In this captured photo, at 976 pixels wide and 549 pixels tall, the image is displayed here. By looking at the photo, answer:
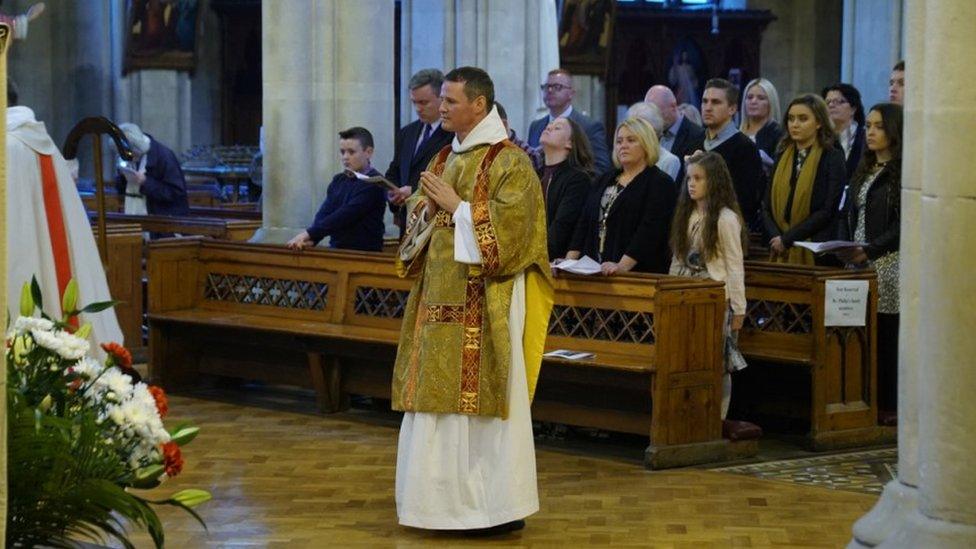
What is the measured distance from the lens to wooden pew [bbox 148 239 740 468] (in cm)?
765

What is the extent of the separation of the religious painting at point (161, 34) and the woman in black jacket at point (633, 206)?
43.1ft

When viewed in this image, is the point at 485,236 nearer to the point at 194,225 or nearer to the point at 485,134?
the point at 485,134

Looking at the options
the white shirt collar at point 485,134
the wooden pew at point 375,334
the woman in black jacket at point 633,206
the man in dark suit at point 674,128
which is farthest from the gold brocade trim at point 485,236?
the man in dark suit at point 674,128

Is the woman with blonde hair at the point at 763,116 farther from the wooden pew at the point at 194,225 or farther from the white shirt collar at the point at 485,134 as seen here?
the white shirt collar at the point at 485,134

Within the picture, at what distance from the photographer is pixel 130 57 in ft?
67.3

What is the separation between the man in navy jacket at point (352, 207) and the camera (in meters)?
9.00

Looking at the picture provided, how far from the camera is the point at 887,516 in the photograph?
15.2 ft

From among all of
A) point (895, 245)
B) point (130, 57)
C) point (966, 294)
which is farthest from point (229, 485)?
point (130, 57)

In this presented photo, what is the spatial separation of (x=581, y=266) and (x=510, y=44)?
6.56 meters

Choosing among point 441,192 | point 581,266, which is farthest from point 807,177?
point 441,192

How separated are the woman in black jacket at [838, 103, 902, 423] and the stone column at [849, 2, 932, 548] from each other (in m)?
Answer: 3.72

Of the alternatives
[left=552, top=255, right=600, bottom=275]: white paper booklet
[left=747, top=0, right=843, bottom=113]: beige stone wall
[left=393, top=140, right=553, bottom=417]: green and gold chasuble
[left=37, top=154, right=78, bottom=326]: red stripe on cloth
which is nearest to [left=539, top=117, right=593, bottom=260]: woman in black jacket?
[left=552, top=255, right=600, bottom=275]: white paper booklet

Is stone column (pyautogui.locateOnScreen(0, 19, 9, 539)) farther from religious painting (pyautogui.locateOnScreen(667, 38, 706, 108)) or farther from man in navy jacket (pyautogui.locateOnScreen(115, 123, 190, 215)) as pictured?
religious painting (pyautogui.locateOnScreen(667, 38, 706, 108))

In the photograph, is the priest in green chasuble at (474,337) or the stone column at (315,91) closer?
the priest in green chasuble at (474,337)
